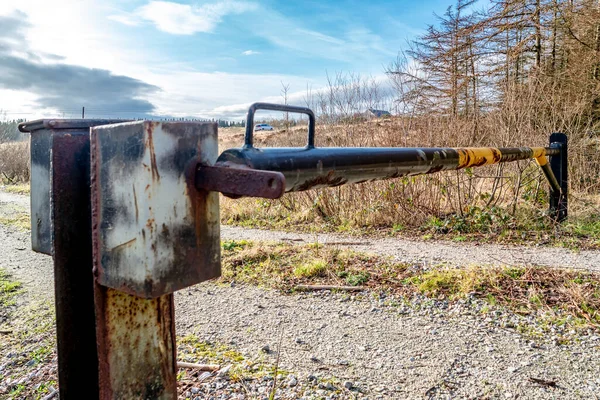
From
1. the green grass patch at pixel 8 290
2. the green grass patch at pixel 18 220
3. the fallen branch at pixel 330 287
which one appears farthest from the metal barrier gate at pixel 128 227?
the green grass patch at pixel 18 220

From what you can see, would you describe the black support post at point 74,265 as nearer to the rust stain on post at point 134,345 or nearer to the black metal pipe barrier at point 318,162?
the rust stain on post at point 134,345

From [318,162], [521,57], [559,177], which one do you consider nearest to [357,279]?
[318,162]

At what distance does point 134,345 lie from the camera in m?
0.85

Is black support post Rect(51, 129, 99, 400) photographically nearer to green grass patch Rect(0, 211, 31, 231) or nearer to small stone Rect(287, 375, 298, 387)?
small stone Rect(287, 375, 298, 387)

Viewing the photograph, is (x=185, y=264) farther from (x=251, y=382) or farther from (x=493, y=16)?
(x=493, y=16)

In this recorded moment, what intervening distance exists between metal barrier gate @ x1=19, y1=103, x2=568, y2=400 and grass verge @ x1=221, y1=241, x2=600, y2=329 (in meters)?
3.12

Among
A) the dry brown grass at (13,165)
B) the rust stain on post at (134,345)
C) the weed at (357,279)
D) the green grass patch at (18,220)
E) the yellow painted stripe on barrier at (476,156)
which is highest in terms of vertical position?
the dry brown grass at (13,165)

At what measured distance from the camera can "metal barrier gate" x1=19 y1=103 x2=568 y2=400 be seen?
753 millimetres

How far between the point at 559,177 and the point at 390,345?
487 centimetres

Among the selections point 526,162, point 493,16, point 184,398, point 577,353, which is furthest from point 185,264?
point 493,16

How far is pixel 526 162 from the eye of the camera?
708cm

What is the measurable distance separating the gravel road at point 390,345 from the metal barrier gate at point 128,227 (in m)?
1.65

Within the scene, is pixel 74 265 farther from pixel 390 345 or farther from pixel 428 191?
pixel 428 191

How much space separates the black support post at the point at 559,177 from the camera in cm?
629
